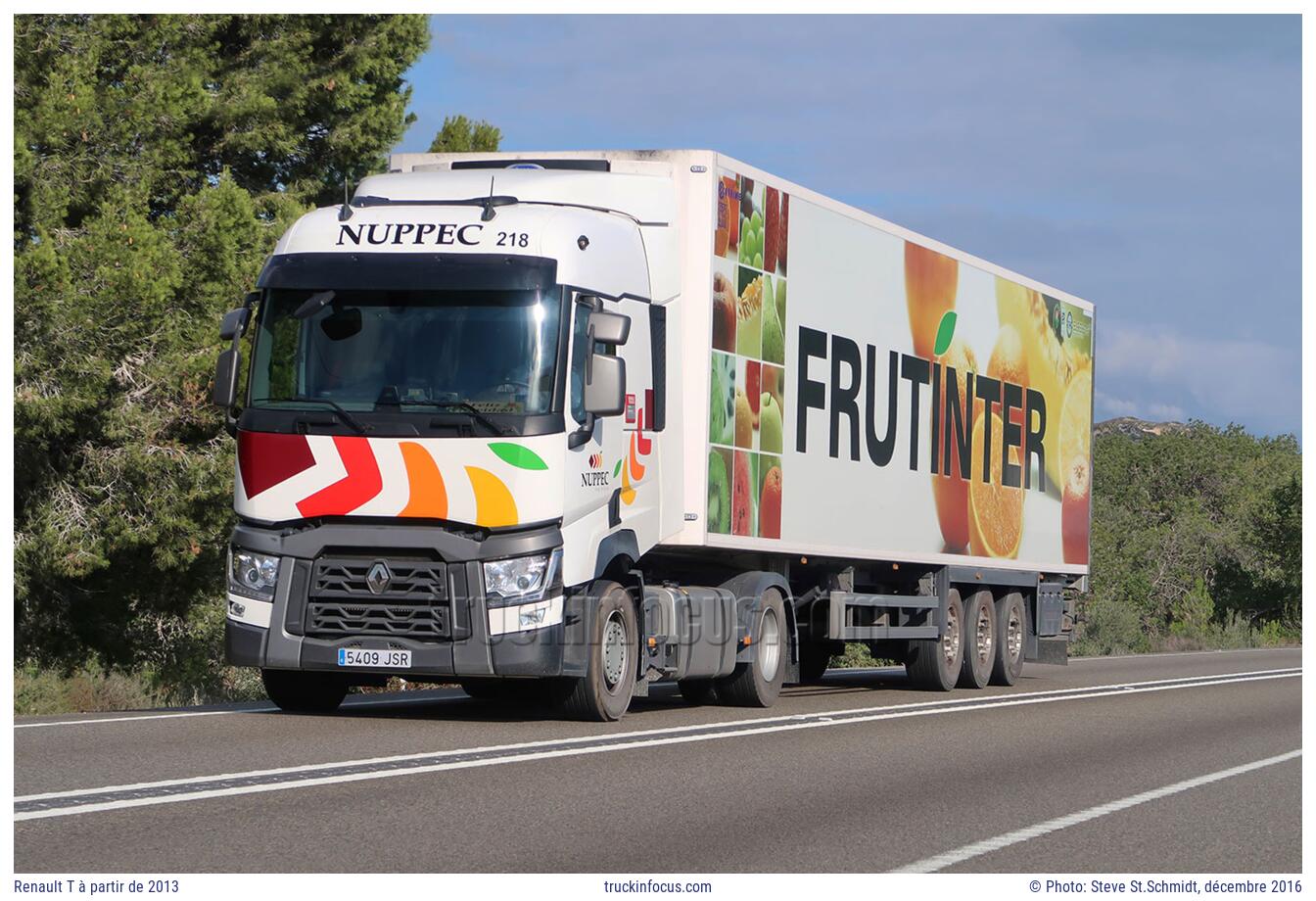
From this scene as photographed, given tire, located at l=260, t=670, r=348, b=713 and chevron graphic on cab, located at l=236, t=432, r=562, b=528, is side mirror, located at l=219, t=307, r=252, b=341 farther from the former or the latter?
tire, located at l=260, t=670, r=348, b=713

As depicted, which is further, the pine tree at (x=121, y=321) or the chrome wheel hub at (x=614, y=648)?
the pine tree at (x=121, y=321)

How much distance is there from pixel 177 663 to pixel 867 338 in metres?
12.0

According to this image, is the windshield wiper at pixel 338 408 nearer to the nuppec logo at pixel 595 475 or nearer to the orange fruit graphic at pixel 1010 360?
the nuppec logo at pixel 595 475

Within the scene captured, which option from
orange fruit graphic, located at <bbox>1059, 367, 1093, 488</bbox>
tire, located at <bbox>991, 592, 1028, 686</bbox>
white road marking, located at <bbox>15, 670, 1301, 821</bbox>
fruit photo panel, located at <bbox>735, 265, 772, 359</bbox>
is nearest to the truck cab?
white road marking, located at <bbox>15, 670, 1301, 821</bbox>

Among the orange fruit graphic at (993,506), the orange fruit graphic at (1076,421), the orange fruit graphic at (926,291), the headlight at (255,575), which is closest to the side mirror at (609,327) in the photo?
the headlight at (255,575)

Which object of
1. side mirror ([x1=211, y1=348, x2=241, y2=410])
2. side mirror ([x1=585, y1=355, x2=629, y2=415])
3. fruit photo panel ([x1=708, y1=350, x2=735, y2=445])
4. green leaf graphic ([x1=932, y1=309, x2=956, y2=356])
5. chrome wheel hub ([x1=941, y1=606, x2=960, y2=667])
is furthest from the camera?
chrome wheel hub ([x1=941, y1=606, x2=960, y2=667])

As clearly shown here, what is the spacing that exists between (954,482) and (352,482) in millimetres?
8488

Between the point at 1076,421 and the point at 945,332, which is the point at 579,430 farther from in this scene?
the point at 1076,421

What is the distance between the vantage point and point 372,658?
13.7 metres

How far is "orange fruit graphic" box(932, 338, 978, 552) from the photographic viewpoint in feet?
66.0

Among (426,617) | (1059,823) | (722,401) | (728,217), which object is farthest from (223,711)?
(1059,823)

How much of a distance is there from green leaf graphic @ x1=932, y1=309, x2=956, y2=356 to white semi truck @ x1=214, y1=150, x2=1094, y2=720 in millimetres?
50

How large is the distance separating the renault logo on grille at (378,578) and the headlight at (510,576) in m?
0.70

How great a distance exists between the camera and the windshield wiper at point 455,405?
1349cm
